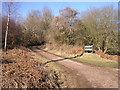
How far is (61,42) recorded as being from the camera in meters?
16.9

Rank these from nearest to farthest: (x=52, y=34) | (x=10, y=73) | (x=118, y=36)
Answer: (x=10, y=73) < (x=118, y=36) < (x=52, y=34)

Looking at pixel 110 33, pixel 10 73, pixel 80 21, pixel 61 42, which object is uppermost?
pixel 80 21

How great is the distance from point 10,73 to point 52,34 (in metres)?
14.3

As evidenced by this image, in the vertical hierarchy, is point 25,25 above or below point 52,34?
above

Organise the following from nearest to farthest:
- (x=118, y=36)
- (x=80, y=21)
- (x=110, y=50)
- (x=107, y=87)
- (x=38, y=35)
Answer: (x=107, y=87)
(x=118, y=36)
(x=110, y=50)
(x=80, y=21)
(x=38, y=35)

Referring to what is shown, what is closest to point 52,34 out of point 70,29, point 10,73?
point 70,29

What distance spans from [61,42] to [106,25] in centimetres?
771

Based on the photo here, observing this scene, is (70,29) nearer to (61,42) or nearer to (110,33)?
(61,42)

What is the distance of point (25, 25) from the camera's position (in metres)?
27.0

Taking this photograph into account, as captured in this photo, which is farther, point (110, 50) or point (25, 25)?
point (25, 25)

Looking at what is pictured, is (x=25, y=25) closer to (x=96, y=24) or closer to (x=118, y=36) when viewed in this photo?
(x=96, y=24)

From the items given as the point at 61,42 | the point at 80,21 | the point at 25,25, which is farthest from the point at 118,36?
the point at 25,25

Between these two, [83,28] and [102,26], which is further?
[83,28]

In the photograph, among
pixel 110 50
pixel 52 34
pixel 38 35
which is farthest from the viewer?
pixel 38 35
